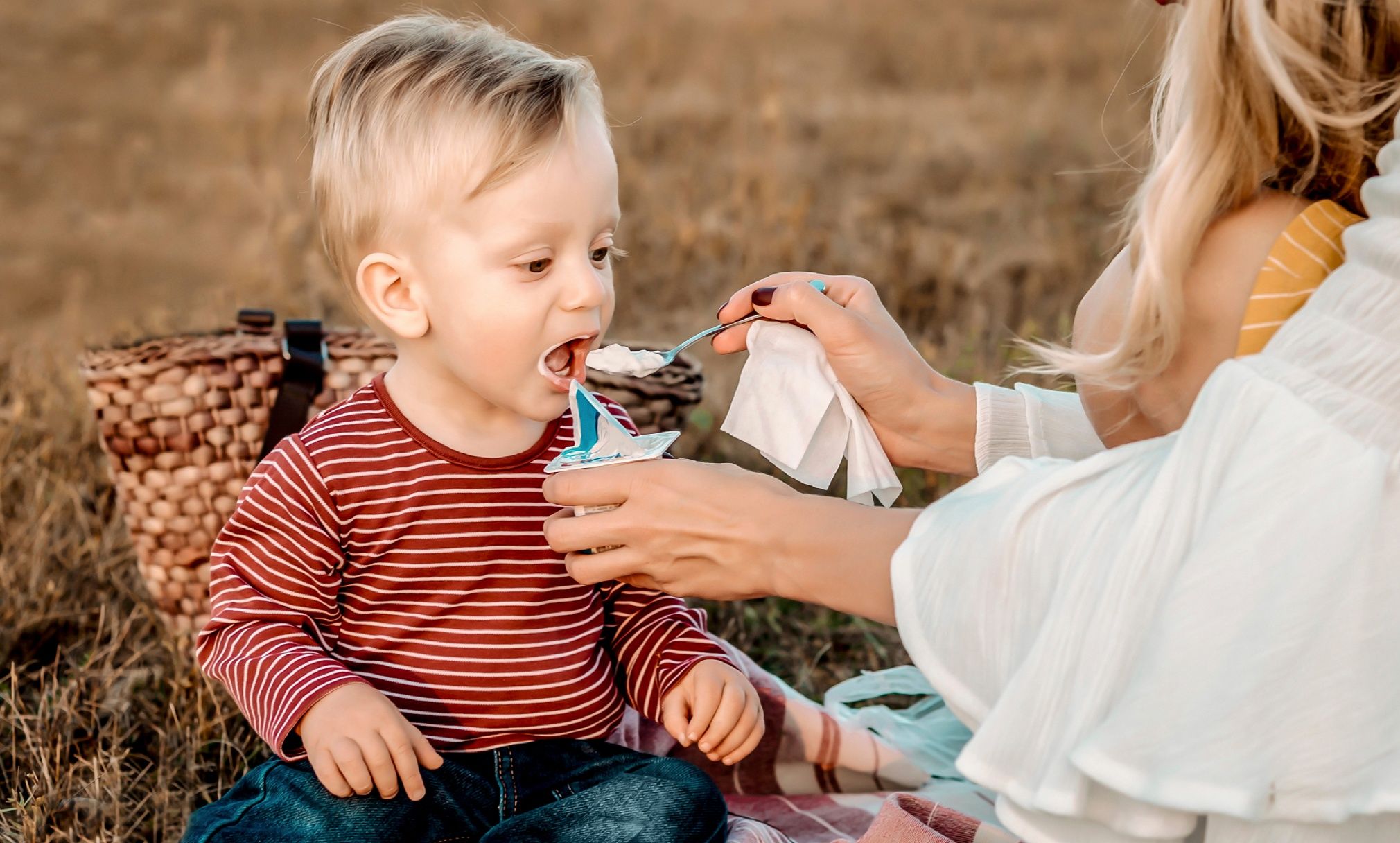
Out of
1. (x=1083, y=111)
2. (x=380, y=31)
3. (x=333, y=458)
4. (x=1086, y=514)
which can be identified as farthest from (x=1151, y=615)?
(x=1083, y=111)

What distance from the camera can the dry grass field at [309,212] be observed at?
240 centimetres

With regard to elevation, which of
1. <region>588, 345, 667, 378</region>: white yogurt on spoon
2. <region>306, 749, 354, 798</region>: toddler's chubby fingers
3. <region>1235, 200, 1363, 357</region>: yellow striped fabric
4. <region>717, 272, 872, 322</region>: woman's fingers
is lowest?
<region>306, 749, 354, 798</region>: toddler's chubby fingers

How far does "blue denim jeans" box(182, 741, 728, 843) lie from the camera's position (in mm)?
1582

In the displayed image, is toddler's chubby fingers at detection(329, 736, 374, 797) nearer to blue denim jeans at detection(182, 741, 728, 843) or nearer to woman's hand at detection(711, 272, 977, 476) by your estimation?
blue denim jeans at detection(182, 741, 728, 843)

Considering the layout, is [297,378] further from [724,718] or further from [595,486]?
[724,718]

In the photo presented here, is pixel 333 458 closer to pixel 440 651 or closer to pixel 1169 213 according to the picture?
pixel 440 651

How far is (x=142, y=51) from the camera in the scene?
6.00 metres

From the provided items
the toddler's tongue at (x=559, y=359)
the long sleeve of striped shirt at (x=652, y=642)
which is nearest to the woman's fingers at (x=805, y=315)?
the toddler's tongue at (x=559, y=359)

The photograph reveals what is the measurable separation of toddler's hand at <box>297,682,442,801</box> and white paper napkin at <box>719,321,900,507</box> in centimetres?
58

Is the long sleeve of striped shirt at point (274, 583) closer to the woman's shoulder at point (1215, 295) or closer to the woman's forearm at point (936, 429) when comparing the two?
the woman's forearm at point (936, 429)

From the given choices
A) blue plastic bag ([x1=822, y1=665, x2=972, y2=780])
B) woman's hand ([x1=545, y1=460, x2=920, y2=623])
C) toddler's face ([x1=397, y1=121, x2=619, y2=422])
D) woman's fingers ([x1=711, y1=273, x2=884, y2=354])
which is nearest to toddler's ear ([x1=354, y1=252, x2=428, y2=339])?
toddler's face ([x1=397, y1=121, x2=619, y2=422])

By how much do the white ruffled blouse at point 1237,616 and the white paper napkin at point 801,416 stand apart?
0.49 meters

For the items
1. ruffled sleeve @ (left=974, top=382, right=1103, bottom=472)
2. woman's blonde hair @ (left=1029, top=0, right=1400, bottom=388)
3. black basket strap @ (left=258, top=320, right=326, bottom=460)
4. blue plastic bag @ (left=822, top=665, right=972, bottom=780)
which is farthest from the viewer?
black basket strap @ (left=258, top=320, right=326, bottom=460)

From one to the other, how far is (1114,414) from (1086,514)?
0.43 metres
